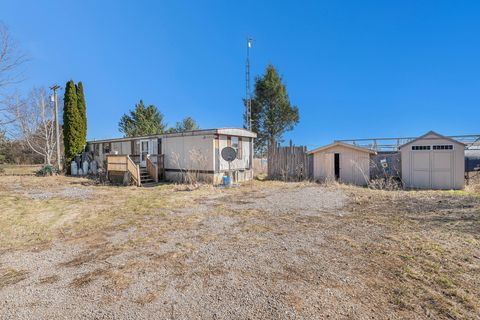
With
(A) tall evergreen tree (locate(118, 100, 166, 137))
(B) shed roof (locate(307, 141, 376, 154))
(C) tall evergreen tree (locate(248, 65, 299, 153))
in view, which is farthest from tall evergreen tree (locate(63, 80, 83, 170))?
(B) shed roof (locate(307, 141, 376, 154))

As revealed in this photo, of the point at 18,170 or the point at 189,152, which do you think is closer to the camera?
the point at 189,152

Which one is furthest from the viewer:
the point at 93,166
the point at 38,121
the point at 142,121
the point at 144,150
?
the point at 142,121

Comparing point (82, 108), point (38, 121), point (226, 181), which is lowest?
point (226, 181)

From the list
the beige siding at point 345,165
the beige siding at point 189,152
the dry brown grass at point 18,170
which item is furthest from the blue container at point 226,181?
the dry brown grass at point 18,170

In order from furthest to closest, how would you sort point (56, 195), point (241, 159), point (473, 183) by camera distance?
point (241, 159), point (473, 183), point (56, 195)

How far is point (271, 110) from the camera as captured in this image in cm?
2364

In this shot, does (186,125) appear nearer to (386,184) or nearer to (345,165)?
(345,165)

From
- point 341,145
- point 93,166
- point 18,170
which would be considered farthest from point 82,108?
point 341,145

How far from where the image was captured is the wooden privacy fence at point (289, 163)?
13.6 m

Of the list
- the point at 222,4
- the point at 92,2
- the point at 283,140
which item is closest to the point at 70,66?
the point at 92,2

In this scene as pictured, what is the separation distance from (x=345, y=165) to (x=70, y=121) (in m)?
18.0

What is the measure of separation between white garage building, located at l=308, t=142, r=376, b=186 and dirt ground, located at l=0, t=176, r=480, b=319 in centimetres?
647

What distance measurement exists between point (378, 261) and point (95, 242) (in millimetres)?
4433

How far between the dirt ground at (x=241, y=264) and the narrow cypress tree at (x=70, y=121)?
1212cm
